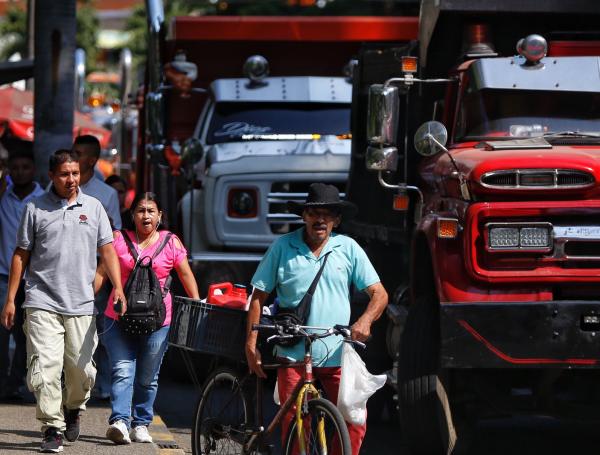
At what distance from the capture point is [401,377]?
873 cm

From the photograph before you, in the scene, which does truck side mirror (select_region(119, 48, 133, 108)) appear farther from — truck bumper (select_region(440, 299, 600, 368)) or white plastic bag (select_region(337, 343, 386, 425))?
white plastic bag (select_region(337, 343, 386, 425))

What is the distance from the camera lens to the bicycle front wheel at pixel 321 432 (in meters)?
6.73

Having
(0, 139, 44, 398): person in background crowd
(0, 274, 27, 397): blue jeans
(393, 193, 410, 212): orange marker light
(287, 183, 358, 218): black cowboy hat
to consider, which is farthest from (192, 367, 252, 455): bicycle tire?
(0, 274, 27, 397): blue jeans

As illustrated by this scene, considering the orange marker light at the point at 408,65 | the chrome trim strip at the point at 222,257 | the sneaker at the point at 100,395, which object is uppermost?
the orange marker light at the point at 408,65

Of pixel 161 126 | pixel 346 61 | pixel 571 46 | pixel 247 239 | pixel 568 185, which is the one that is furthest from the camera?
pixel 346 61

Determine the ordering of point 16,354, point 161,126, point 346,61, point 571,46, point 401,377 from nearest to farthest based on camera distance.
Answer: point 401,377, point 571,46, point 16,354, point 161,126, point 346,61

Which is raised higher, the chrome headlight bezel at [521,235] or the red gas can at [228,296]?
the chrome headlight bezel at [521,235]

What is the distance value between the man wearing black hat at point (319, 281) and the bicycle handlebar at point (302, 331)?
0.15 m

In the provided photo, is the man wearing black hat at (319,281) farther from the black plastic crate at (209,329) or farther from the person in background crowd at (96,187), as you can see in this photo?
the person in background crowd at (96,187)

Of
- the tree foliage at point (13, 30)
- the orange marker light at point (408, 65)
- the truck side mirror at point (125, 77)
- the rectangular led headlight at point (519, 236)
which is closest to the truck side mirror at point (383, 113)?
the orange marker light at point (408, 65)

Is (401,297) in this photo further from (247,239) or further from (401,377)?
(247,239)

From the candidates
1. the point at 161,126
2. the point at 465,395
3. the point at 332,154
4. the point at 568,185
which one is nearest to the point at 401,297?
the point at 465,395

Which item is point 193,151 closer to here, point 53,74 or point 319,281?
point 53,74

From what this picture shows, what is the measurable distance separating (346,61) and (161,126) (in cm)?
230
